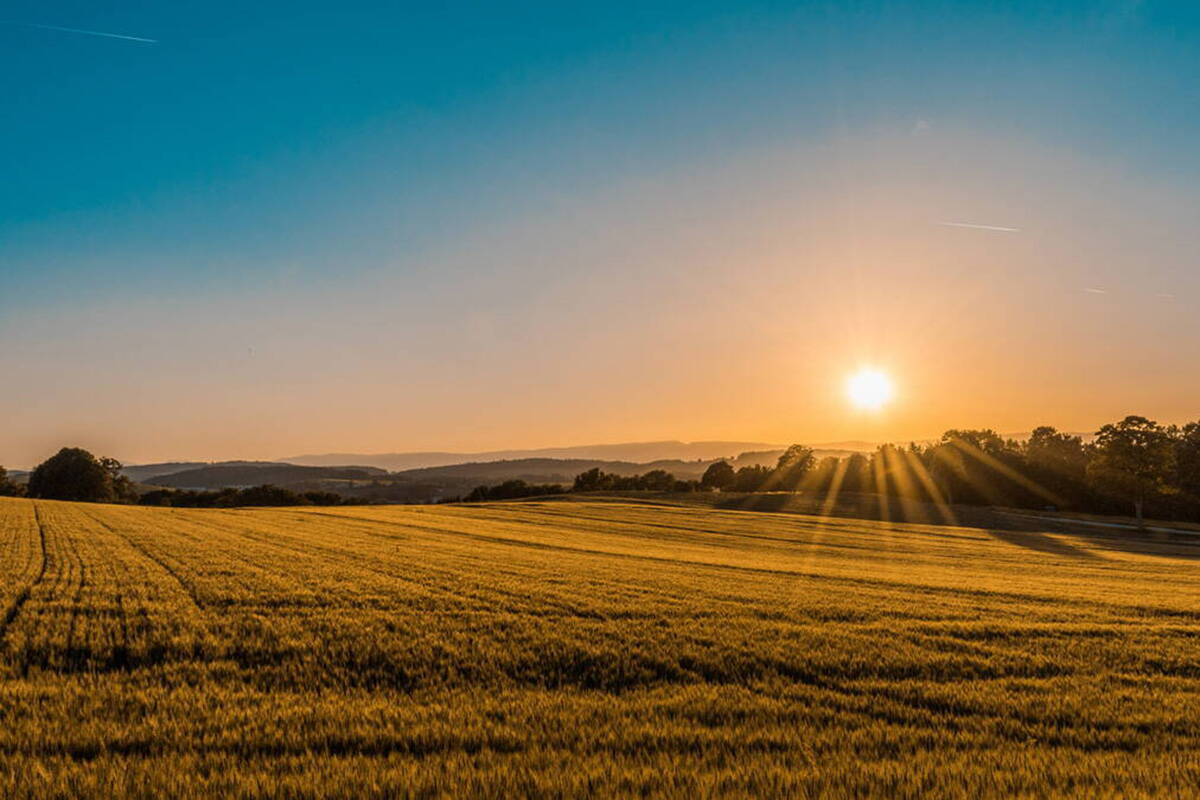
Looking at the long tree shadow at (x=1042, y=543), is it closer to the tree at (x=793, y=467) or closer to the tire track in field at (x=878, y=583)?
the tire track in field at (x=878, y=583)

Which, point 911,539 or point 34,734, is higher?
point 34,734

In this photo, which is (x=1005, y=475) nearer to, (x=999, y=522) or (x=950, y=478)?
(x=950, y=478)

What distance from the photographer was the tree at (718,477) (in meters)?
124

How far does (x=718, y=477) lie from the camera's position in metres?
129

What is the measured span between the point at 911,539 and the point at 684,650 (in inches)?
1707

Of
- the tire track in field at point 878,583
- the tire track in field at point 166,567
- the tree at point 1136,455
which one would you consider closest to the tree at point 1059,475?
the tree at point 1136,455

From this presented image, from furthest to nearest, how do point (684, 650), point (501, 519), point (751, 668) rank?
point (501, 519) → point (684, 650) → point (751, 668)

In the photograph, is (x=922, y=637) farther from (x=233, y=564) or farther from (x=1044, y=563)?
(x=1044, y=563)

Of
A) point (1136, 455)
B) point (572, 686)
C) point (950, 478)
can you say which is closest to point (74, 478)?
Answer: point (572, 686)

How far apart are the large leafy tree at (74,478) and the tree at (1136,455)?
442ft

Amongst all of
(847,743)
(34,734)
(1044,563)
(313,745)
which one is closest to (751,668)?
(847,743)

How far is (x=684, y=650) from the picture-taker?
408 inches

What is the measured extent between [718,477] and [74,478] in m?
109

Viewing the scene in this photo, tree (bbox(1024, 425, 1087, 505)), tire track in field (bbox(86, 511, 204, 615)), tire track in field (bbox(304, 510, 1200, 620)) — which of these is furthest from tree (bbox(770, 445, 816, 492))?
tire track in field (bbox(86, 511, 204, 615))
